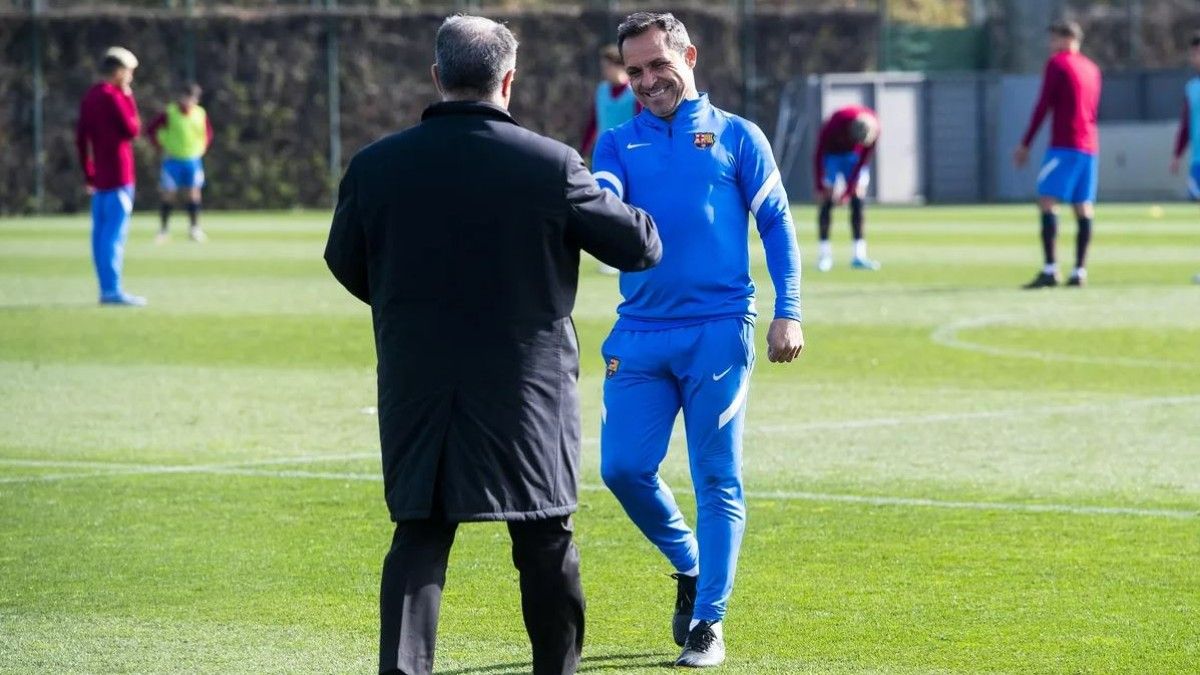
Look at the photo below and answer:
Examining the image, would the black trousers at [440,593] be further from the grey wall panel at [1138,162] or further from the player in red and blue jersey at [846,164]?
the grey wall panel at [1138,162]

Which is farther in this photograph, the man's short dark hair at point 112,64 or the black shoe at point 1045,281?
the black shoe at point 1045,281

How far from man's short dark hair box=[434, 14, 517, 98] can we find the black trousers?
3.34ft

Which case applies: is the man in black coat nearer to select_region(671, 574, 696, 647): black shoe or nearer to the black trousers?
the black trousers

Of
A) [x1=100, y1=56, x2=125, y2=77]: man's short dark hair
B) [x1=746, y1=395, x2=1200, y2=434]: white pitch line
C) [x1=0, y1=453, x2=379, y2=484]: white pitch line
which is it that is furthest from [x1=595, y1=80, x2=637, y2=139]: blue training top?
[x1=0, y1=453, x2=379, y2=484]: white pitch line

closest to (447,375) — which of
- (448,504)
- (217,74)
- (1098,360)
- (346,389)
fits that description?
(448,504)

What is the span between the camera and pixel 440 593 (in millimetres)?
5324

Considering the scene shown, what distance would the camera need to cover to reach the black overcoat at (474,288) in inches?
202

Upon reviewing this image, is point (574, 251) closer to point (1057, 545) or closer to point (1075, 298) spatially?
point (1057, 545)

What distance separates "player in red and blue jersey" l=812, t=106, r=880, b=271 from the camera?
74.8 ft

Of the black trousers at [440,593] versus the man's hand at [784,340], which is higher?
the man's hand at [784,340]

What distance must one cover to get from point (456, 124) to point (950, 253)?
22.1m

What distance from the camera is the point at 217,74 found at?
4325 centimetres

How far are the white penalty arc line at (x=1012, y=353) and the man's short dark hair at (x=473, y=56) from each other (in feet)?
30.9

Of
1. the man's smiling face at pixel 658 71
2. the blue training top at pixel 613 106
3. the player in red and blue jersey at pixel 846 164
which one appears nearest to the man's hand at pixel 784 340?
the man's smiling face at pixel 658 71
